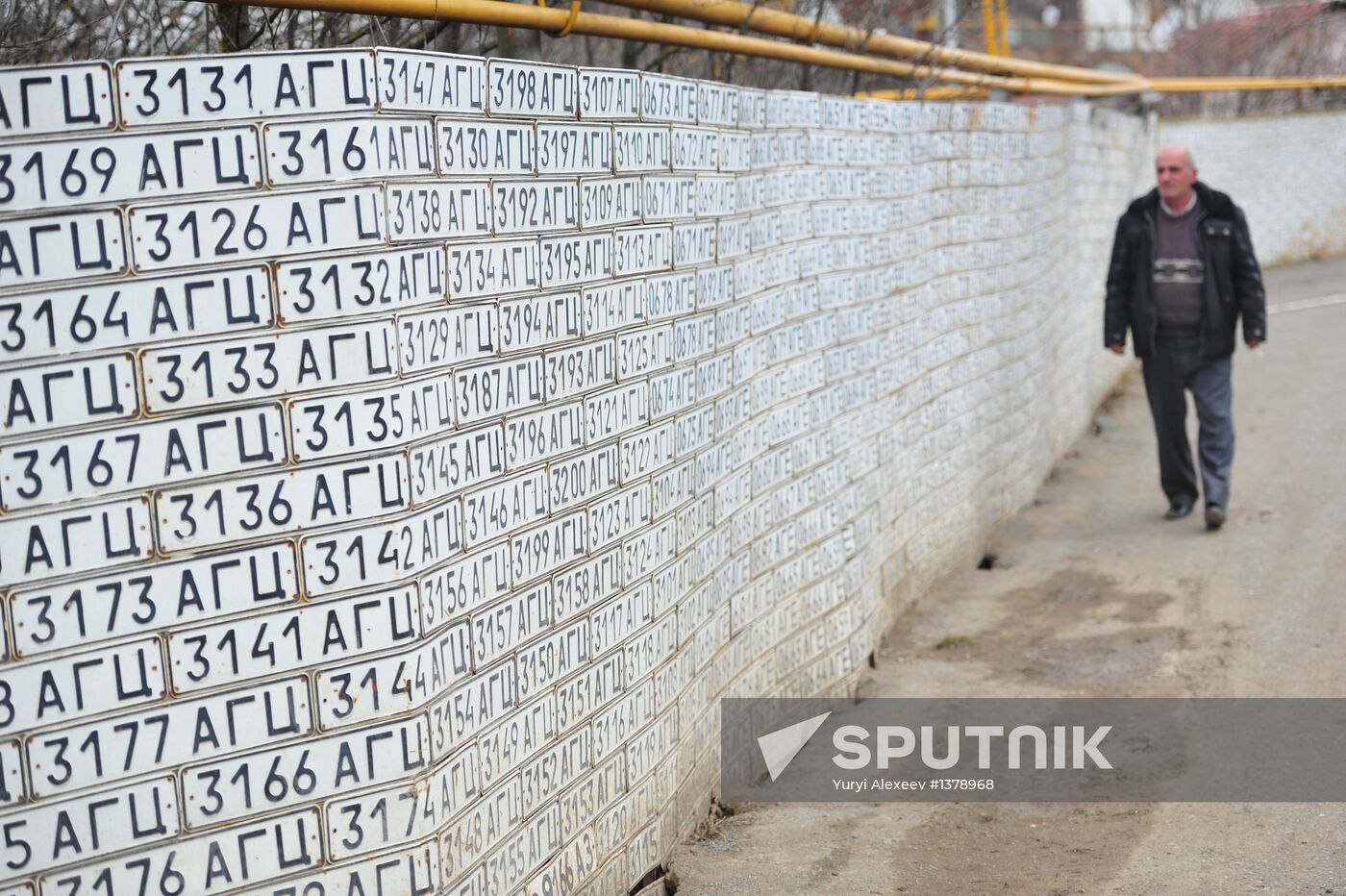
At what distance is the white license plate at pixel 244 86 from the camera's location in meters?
2.51

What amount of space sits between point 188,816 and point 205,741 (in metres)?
0.13

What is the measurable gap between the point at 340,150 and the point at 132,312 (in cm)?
46

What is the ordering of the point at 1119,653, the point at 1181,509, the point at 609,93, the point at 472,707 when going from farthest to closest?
the point at 1181,509 → the point at 1119,653 → the point at 609,93 → the point at 472,707

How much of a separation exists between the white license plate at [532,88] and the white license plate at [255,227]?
542 mm

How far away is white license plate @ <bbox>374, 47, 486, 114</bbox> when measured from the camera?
277cm

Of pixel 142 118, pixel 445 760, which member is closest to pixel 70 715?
pixel 445 760

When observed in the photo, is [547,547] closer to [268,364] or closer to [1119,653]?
[268,364]

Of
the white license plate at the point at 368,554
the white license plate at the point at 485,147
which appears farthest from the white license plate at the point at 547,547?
the white license plate at the point at 485,147

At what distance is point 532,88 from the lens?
3352mm

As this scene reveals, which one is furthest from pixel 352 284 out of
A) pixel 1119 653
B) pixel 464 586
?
pixel 1119 653

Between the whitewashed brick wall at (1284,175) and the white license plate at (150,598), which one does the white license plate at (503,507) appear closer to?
the white license plate at (150,598)

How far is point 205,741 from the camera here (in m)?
2.67

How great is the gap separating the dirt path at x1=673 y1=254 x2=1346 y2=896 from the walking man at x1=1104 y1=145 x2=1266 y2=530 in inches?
15.1

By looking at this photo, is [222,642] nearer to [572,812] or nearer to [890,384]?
[572,812]
